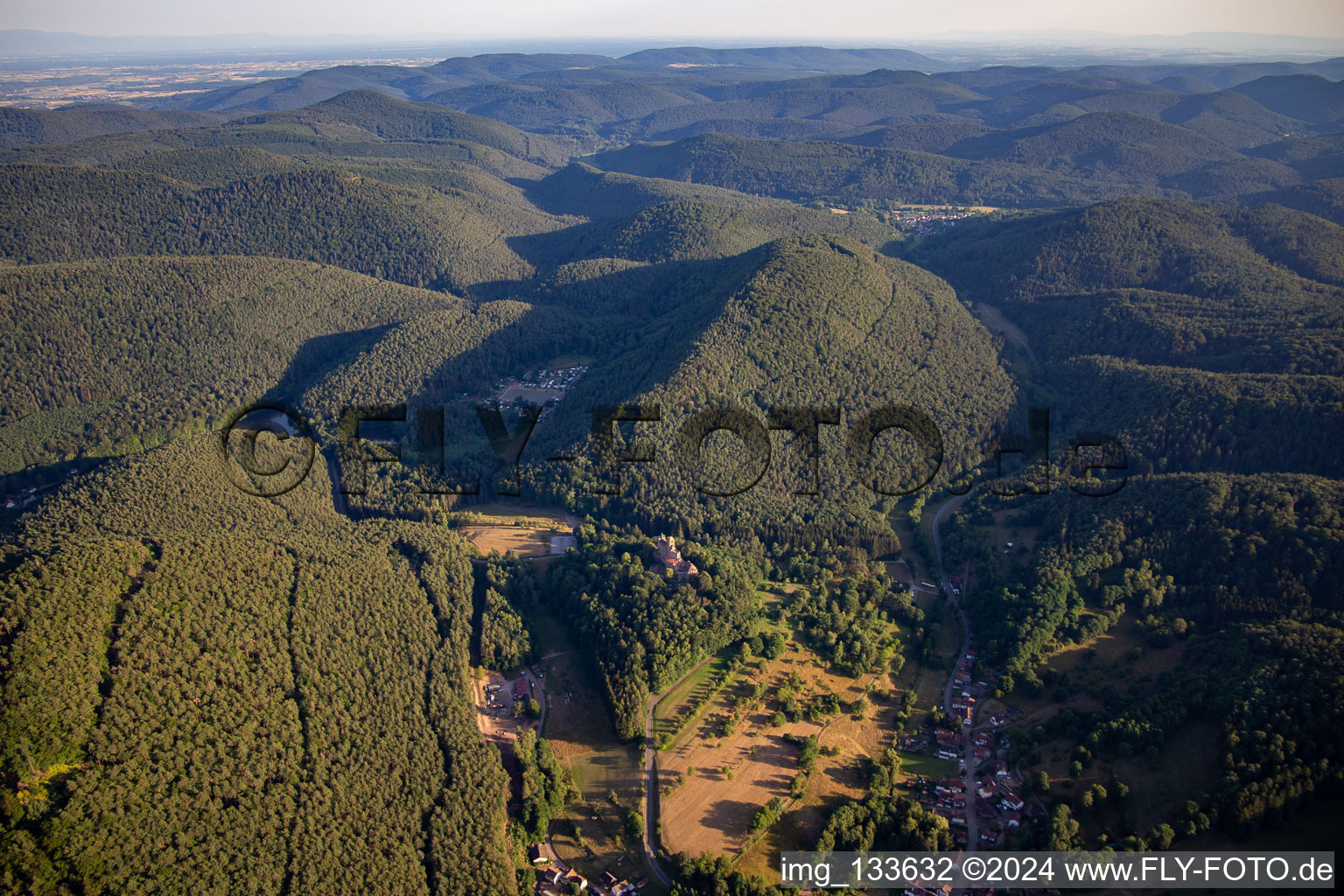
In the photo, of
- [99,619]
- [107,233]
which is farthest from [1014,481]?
[107,233]

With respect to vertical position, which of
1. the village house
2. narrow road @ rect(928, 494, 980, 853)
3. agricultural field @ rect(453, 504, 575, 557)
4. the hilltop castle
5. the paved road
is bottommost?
the village house

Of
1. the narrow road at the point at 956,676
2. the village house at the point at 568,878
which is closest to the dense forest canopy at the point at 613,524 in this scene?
the narrow road at the point at 956,676

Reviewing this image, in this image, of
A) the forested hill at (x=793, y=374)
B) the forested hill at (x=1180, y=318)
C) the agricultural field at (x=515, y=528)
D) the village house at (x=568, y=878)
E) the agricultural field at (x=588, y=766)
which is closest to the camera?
the village house at (x=568, y=878)

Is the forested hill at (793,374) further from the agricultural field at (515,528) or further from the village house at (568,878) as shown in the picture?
the village house at (568,878)

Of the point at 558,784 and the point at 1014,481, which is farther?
the point at 1014,481

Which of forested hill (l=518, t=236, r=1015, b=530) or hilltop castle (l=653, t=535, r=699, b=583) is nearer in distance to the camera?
hilltop castle (l=653, t=535, r=699, b=583)

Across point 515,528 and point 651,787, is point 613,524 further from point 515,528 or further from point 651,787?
point 651,787

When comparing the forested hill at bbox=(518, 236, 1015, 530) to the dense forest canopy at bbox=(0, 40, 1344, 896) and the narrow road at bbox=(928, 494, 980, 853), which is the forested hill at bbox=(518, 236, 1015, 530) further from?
the narrow road at bbox=(928, 494, 980, 853)

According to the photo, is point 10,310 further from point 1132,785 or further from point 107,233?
point 1132,785

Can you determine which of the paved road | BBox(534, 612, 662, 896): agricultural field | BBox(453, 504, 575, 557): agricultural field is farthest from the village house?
BBox(453, 504, 575, 557): agricultural field

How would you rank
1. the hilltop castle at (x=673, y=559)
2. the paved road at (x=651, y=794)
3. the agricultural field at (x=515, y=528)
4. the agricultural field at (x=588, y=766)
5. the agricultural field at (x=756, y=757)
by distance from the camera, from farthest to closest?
the agricultural field at (x=515, y=528) < the hilltop castle at (x=673, y=559) < the agricultural field at (x=756, y=757) < the agricultural field at (x=588, y=766) < the paved road at (x=651, y=794)

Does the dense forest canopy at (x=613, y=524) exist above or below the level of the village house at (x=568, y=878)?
above
